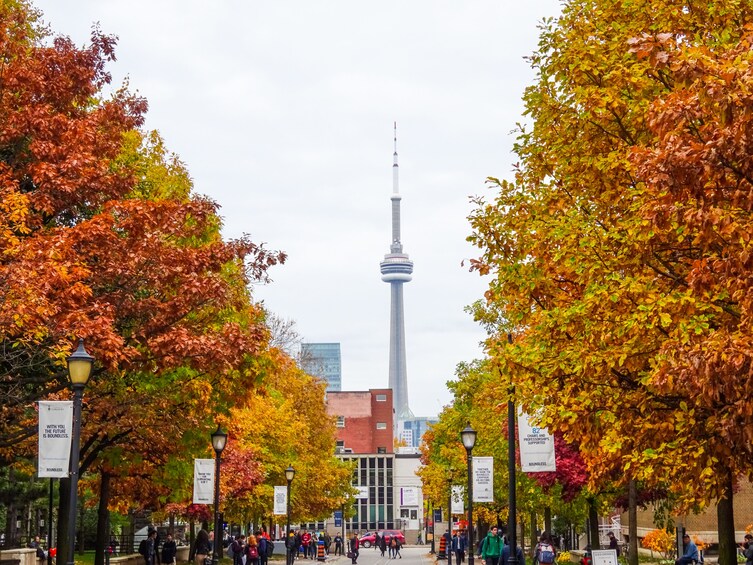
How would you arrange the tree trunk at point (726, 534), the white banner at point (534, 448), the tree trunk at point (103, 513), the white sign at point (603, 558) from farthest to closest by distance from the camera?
the tree trunk at point (103, 513) → the white sign at point (603, 558) → the white banner at point (534, 448) → the tree trunk at point (726, 534)

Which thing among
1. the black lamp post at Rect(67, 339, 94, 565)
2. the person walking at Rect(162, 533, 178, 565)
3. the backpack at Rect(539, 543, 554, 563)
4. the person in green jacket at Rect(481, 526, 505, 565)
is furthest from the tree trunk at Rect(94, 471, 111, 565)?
the black lamp post at Rect(67, 339, 94, 565)

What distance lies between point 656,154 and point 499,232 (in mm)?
8111

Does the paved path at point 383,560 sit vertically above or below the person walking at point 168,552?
below

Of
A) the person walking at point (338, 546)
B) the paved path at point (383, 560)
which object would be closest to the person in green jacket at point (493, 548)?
the paved path at point (383, 560)

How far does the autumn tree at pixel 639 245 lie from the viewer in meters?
10.8

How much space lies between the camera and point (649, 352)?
1475 centimetres

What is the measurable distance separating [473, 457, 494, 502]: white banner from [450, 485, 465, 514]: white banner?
69.7 ft

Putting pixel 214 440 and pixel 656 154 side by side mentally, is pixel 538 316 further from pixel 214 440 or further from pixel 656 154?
pixel 214 440

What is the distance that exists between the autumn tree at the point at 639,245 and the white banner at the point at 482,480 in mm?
12476

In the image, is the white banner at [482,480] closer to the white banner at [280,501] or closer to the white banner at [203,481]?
the white banner at [203,481]

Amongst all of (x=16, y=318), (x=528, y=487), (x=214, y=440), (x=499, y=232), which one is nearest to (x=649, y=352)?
(x=499, y=232)

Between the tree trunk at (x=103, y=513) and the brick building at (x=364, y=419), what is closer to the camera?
the tree trunk at (x=103, y=513)

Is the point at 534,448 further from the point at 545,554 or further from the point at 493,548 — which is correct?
the point at 493,548

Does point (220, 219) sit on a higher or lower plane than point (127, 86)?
lower
